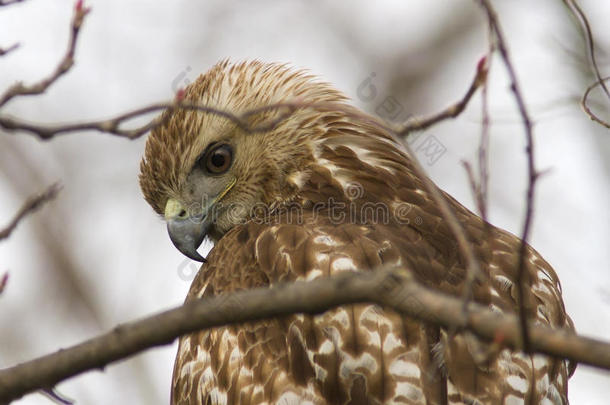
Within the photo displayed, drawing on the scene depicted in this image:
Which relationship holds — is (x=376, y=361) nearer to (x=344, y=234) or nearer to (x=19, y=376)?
(x=344, y=234)

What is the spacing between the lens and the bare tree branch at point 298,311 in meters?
2.10

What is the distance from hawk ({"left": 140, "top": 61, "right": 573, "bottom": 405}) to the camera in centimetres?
365

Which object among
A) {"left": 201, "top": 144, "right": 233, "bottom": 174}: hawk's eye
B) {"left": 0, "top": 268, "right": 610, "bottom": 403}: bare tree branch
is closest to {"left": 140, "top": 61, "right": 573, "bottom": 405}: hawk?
{"left": 201, "top": 144, "right": 233, "bottom": 174}: hawk's eye

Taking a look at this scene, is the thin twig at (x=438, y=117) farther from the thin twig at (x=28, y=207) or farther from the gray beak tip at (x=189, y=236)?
the gray beak tip at (x=189, y=236)

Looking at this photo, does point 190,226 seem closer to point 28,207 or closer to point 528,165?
point 28,207

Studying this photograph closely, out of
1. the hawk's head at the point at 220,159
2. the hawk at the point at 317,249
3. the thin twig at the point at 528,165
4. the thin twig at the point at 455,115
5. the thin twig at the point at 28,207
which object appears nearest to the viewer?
the thin twig at the point at 528,165

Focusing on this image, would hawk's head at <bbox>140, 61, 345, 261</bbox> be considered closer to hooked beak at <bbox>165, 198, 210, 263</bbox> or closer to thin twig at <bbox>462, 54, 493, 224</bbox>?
hooked beak at <bbox>165, 198, 210, 263</bbox>

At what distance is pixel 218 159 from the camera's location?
17.3 ft

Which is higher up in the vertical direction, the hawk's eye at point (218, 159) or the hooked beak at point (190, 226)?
the hawk's eye at point (218, 159)

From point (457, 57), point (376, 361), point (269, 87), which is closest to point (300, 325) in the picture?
point (376, 361)

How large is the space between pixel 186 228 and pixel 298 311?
9.96ft

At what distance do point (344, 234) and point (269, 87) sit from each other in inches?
65.7

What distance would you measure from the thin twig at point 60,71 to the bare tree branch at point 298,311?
2.33 ft

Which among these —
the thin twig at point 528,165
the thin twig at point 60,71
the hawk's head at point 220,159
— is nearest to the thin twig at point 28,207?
the thin twig at point 60,71
